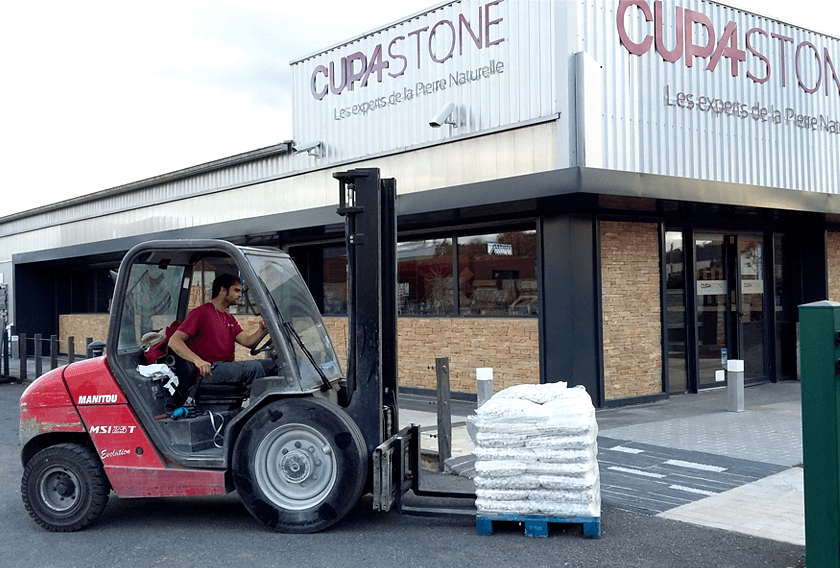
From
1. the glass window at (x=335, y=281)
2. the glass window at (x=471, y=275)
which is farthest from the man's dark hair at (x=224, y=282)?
the glass window at (x=335, y=281)

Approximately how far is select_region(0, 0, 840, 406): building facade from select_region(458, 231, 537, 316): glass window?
33 mm

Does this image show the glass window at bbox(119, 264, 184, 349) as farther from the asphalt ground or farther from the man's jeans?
the asphalt ground

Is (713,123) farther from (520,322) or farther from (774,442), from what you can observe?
(774,442)

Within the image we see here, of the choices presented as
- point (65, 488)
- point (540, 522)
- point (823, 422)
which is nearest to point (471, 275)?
point (540, 522)

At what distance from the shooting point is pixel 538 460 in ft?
18.9

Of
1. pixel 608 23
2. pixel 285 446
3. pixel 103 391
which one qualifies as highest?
pixel 608 23

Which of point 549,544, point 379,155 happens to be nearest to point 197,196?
point 379,155

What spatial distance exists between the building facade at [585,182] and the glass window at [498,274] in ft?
0.11

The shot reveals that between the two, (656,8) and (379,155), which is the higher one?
(656,8)

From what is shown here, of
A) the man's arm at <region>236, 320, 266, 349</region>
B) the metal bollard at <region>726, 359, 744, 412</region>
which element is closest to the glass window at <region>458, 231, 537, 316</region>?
the metal bollard at <region>726, 359, 744, 412</region>

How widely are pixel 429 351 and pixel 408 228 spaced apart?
226 centimetres

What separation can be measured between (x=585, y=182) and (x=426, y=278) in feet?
15.5

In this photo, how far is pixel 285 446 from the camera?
6055mm

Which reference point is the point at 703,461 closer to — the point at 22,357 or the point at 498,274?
the point at 498,274
